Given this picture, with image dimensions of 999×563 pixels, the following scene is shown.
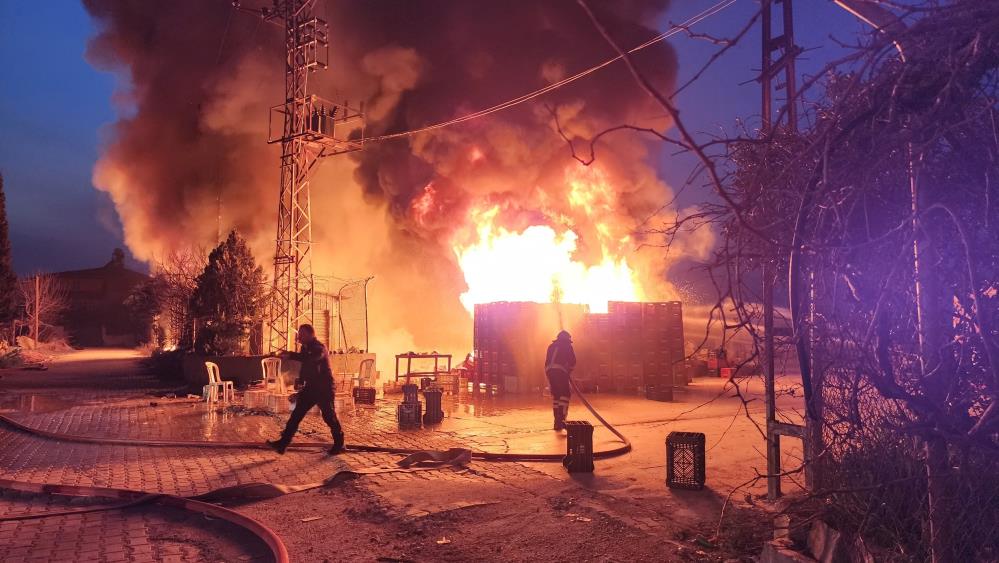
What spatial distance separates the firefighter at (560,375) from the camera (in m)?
10.4

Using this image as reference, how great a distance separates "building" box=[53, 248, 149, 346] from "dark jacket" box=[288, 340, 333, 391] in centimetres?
5251

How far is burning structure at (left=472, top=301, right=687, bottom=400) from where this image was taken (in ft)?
54.6

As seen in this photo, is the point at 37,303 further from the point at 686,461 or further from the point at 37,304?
the point at 686,461

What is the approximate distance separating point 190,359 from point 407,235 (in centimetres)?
1866

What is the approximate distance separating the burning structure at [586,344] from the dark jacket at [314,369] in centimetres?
837

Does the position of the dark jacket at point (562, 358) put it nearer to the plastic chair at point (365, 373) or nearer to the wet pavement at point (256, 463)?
the wet pavement at point (256, 463)

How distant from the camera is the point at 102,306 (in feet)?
223

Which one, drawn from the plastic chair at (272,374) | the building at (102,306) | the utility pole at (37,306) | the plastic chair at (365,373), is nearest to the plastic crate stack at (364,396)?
the plastic chair at (365,373)

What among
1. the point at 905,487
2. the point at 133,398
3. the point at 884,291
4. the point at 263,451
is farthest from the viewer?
the point at 133,398

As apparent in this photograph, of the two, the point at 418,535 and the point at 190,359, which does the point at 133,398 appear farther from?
the point at 418,535

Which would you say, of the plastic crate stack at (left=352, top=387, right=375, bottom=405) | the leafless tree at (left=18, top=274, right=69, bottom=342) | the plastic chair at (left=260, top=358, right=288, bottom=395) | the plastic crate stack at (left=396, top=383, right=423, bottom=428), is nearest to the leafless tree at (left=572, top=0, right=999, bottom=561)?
the plastic crate stack at (left=396, top=383, right=423, bottom=428)

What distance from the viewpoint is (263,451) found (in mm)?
8680

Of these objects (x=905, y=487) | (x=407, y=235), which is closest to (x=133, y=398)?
(x=905, y=487)

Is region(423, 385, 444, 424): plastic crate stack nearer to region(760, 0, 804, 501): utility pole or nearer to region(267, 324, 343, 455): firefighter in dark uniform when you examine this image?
region(267, 324, 343, 455): firefighter in dark uniform
